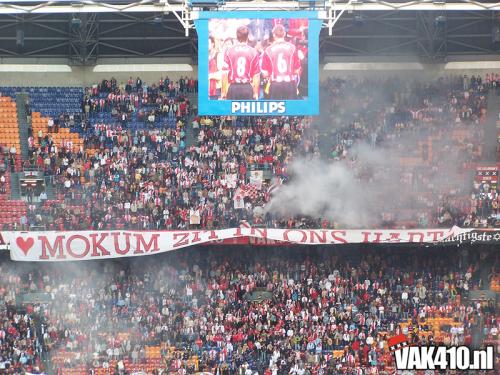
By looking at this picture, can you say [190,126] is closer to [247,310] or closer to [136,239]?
[136,239]

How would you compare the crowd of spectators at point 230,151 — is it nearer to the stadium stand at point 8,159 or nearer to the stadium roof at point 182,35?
the stadium stand at point 8,159

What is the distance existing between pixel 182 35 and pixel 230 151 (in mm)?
5171

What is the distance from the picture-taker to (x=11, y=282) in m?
36.6

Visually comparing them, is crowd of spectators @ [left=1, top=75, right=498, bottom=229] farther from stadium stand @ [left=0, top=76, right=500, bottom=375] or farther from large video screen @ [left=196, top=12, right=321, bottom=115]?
large video screen @ [left=196, top=12, right=321, bottom=115]

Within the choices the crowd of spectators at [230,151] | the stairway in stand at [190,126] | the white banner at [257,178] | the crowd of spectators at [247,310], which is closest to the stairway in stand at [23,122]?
the crowd of spectators at [230,151]

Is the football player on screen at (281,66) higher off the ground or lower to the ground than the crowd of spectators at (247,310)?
higher

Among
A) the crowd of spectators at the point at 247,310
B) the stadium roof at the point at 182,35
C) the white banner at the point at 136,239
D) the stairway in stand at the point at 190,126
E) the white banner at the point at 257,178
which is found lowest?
the crowd of spectators at the point at 247,310

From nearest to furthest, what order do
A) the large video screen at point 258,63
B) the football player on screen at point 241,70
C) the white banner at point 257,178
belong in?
1. the large video screen at point 258,63
2. the football player on screen at point 241,70
3. the white banner at point 257,178

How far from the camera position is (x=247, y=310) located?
3581 centimetres

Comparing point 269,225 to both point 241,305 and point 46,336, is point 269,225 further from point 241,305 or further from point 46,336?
point 46,336

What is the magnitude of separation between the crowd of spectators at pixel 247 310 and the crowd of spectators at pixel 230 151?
54.6 inches

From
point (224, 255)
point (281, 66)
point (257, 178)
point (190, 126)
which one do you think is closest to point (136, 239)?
point (224, 255)

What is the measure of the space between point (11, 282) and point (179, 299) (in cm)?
523

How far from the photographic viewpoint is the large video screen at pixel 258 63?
3156cm
